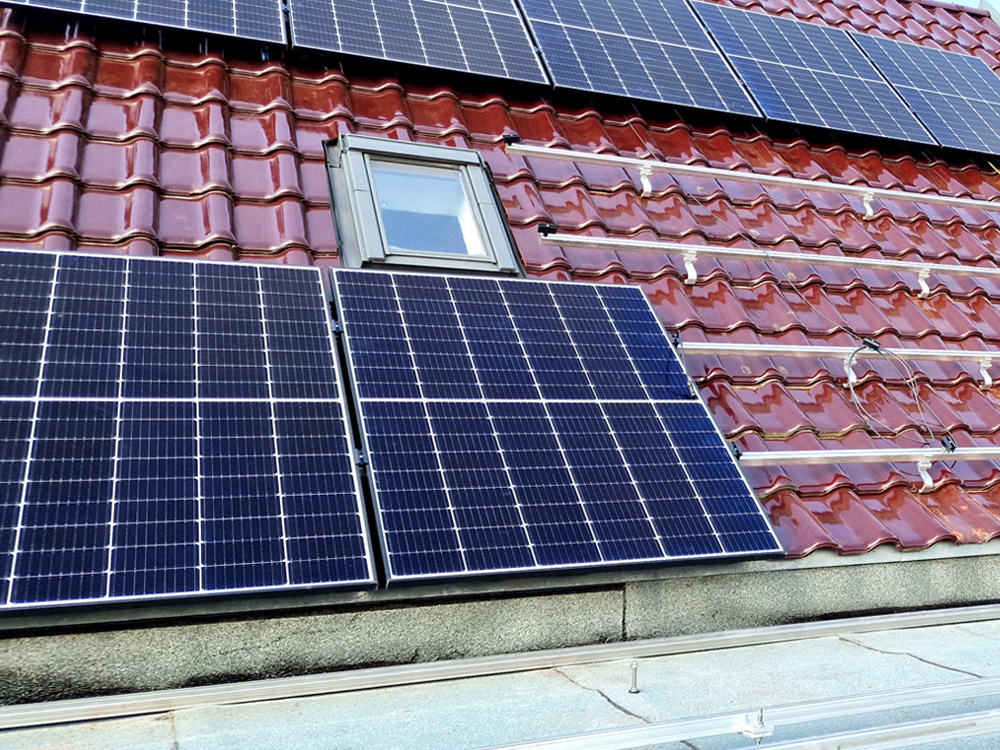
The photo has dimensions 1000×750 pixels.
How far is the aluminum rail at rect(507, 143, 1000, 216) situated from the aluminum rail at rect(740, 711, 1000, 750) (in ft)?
17.0

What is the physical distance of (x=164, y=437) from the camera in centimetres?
418

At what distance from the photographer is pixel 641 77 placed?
29.1ft

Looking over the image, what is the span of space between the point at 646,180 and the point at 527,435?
12.3ft

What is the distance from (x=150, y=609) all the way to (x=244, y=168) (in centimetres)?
375

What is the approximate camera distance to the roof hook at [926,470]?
19.9 ft

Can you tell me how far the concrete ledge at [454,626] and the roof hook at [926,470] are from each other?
0.55m

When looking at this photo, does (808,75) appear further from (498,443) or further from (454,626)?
(454,626)

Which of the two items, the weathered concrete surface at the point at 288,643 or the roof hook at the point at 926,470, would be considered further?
the roof hook at the point at 926,470

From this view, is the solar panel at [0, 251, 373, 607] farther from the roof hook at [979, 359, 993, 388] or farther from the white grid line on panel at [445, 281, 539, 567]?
the roof hook at [979, 359, 993, 388]

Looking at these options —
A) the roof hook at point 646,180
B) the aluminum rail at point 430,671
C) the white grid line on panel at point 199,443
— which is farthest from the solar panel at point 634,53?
the aluminum rail at point 430,671

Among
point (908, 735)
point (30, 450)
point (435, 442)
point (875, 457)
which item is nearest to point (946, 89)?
point (875, 457)

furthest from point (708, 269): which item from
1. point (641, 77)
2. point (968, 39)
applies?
point (968, 39)

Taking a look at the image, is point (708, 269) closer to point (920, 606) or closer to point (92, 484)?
point (920, 606)

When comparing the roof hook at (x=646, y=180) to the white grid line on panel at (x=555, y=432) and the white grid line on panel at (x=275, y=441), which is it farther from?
the white grid line on panel at (x=275, y=441)
